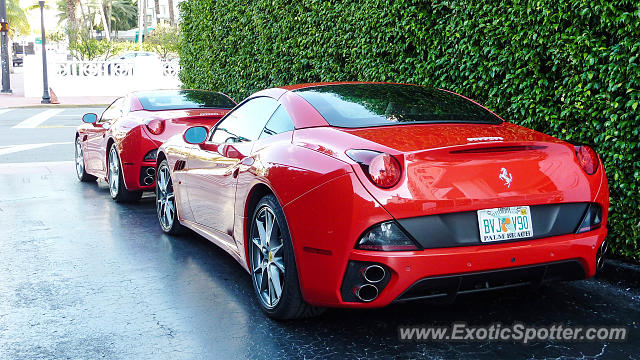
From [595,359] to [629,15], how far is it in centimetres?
256

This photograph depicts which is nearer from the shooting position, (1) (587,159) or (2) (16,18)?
(1) (587,159)

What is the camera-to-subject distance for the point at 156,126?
8.77 metres

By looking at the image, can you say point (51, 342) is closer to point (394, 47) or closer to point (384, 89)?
point (384, 89)

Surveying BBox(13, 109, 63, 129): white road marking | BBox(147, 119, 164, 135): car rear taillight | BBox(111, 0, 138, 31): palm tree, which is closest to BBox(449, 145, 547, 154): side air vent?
BBox(147, 119, 164, 135): car rear taillight

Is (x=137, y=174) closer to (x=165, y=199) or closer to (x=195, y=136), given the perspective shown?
(x=165, y=199)

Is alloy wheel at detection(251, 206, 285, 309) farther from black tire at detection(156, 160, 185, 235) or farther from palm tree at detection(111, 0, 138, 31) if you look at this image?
palm tree at detection(111, 0, 138, 31)

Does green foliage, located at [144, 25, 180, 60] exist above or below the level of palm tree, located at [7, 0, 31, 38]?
below

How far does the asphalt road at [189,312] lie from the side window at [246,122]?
1060 mm

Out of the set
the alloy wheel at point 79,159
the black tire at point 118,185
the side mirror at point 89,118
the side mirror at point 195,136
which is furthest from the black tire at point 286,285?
the alloy wheel at point 79,159

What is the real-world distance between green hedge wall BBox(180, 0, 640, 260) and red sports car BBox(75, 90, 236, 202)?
5.44 ft

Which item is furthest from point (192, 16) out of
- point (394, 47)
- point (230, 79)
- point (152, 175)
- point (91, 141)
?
point (394, 47)

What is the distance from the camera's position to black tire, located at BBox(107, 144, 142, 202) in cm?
916

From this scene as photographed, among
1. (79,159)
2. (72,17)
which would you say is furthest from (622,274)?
(72,17)

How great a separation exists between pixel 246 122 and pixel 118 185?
4.12 metres
